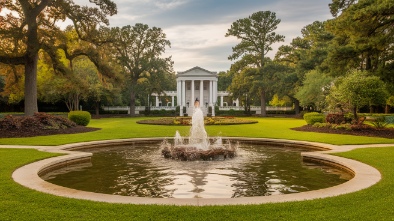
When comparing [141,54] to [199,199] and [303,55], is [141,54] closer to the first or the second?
[303,55]

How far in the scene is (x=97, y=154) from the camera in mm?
14766

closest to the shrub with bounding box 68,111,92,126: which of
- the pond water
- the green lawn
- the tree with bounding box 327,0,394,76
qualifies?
the pond water

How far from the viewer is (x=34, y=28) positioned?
80.2 ft

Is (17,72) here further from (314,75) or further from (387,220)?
(314,75)

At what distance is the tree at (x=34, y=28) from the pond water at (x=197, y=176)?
50.0 feet

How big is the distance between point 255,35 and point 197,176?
51.3 m

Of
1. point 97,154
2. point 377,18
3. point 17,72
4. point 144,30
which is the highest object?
point 144,30

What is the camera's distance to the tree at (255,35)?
57.4 metres

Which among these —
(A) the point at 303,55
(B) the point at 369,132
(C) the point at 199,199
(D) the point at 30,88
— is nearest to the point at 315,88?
(A) the point at 303,55

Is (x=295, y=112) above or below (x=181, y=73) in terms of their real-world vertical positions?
below

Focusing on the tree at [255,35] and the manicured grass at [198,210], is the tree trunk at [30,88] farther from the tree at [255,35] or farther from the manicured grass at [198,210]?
the tree at [255,35]

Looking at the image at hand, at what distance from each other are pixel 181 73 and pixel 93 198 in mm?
76582

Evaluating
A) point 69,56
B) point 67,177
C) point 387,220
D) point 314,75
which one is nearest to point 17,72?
point 69,56

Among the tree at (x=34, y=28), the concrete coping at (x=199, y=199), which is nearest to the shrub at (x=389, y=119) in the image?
the concrete coping at (x=199, y=199)
